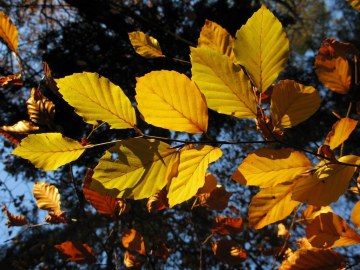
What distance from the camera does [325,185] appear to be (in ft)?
1.44

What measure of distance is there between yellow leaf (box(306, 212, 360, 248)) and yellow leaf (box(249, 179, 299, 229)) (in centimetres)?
16

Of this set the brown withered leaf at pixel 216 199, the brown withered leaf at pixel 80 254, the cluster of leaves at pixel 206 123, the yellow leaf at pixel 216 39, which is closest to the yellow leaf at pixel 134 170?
the cluster of leaves at pixel 206 123

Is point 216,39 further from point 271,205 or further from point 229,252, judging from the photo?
point 229,252

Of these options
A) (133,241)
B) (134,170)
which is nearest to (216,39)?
(134,170)

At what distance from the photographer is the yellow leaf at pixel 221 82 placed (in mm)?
368

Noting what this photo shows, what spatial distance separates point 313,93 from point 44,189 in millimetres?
845

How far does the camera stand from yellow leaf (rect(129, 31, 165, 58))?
2.14 ft

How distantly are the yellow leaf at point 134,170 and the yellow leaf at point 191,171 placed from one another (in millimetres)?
12

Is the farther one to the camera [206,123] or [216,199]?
[216,199]

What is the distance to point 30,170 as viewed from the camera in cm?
342

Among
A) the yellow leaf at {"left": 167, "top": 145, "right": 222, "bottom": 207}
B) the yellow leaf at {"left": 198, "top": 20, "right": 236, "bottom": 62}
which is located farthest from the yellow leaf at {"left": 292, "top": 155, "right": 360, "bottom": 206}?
the yellow leaf at {"left": 198, "top": 20, "right": 236, "bottom": 62}

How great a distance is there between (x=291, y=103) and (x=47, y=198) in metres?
0.81

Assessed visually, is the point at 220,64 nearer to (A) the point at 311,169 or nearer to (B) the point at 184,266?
(A) the point at 311,169

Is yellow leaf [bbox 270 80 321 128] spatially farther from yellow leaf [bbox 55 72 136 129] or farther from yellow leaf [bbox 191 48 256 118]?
yellow leaf [bbox 55 72 136 129]
